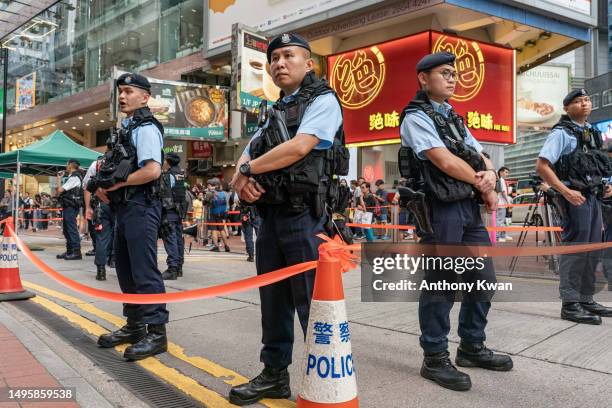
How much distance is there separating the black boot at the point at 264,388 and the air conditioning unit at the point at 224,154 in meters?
22.9

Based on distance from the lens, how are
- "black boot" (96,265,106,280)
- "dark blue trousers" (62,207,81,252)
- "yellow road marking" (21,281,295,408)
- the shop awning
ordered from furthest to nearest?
the shop awning < "dark blue trousers" (62,207,81,252) < "black boot" (96,265,106,280) < "yellow road marking" (21,281,295,408)

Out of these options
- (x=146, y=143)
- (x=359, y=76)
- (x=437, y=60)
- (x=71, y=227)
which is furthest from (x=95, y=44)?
(x=437, y=60)

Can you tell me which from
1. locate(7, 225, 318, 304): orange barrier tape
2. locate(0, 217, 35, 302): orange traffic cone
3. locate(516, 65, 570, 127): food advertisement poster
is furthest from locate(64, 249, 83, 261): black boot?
locate(516, 65, 570, 127): food advertisement poster

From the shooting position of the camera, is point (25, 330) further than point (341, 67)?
No

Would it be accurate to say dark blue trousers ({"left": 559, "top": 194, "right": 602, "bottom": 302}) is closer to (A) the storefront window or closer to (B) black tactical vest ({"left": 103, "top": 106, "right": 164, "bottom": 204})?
(B) black tactical vest ({"left": 103, "top": 106, "right": 164, "bottom": 204})

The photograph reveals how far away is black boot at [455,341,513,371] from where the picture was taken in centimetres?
328

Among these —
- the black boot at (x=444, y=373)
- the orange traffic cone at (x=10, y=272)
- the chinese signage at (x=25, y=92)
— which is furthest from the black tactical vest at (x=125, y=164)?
the chinese signage at (x=25, y=92)

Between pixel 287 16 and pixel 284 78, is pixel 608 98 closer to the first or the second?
pixel 287 16

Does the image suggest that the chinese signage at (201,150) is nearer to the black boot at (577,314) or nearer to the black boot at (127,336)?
the black boot at (127,336)

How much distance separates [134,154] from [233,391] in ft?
6.44

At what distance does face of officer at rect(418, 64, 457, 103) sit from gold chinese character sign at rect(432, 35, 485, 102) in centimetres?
1311

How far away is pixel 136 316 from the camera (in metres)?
3.93

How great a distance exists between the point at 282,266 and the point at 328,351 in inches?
31.0

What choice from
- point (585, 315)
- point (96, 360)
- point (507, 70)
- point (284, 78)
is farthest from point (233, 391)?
point (507, 70)
